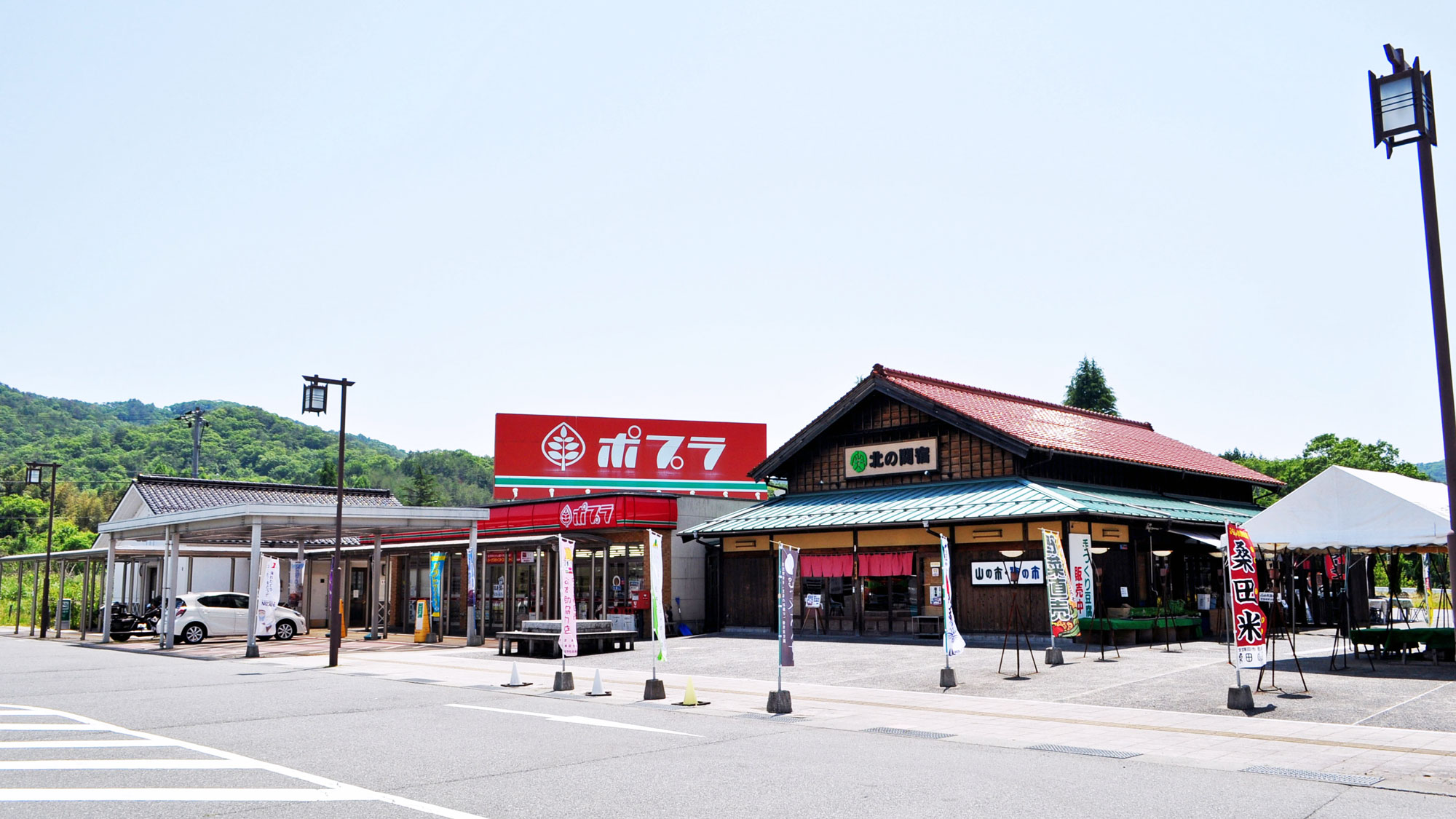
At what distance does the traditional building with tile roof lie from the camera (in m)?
23.9

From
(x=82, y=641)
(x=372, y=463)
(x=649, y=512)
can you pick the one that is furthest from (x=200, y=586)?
(x=372, y=463)

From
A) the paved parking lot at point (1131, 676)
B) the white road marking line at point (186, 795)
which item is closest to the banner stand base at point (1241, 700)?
the paved parking lot at point (1131, 676)

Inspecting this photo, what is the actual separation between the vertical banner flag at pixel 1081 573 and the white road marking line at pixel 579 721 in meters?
12.5

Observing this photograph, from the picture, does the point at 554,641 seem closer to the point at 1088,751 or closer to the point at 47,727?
the point at 47,727

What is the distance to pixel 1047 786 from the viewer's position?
8367 mm

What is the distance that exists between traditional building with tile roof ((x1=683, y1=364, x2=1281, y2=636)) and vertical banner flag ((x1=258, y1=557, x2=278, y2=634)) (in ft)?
37.5

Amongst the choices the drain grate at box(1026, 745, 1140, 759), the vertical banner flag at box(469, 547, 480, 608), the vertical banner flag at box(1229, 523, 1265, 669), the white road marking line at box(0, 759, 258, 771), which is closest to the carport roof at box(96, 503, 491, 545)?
the vertical banner flag at box(469, 547, 480, 608)

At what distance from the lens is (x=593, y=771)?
9.02 metres

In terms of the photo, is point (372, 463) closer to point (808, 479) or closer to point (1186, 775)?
point (808, 479)

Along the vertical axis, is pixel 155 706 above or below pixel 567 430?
below

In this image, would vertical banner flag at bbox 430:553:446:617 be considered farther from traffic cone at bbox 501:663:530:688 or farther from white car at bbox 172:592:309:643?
traffic cone at bbox 501:663:530:688

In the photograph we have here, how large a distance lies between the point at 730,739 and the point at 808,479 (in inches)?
831

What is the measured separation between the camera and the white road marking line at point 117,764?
902cm

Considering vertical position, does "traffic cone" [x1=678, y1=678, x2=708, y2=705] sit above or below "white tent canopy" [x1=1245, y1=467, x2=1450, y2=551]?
below
